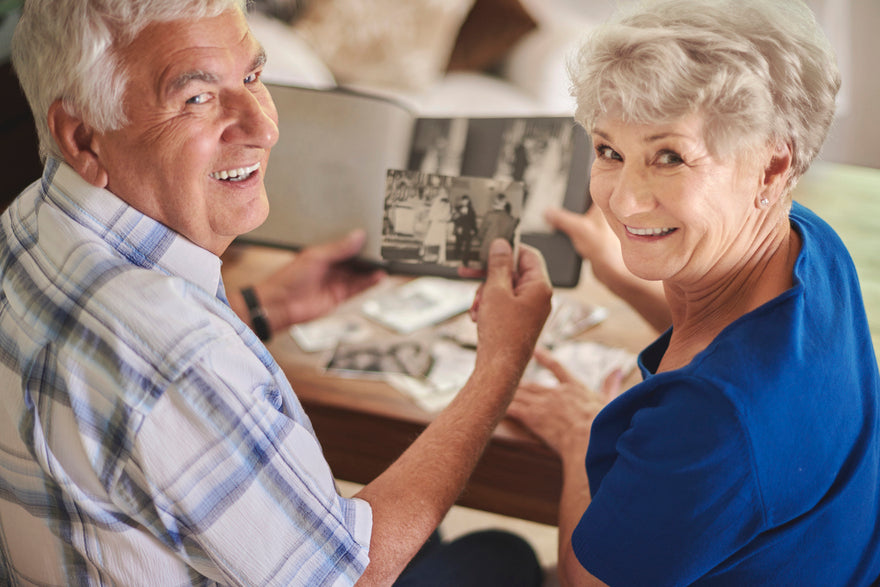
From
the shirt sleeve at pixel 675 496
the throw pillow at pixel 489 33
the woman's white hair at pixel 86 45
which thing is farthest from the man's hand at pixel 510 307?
the throw pillow at pixel 489 33

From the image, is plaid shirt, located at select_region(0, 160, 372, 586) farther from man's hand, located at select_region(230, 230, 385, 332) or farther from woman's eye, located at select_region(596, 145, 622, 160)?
man's hand, located at select_region(230, 230, 385, 332)

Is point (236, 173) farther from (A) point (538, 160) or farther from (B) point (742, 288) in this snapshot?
(A) point (538, 160)

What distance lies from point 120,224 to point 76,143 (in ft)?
0.38

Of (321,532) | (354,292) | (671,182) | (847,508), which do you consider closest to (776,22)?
(671,182)

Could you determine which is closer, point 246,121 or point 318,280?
point 246,121

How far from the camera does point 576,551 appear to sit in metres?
0.92

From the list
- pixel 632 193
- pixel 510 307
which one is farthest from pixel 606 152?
pixel 510 307

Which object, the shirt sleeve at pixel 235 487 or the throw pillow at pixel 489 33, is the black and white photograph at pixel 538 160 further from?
the throw pillow at pixel 489 33

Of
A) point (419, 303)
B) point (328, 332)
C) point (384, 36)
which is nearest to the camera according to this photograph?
point (328, 332)

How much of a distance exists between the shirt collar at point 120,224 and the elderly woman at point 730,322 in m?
0.58

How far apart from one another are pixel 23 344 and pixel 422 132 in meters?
1.12

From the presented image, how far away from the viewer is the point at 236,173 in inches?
38.3

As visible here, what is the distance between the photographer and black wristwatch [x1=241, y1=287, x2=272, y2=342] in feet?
5.15

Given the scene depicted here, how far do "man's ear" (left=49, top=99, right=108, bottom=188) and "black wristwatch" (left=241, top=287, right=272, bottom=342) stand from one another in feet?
2.37
